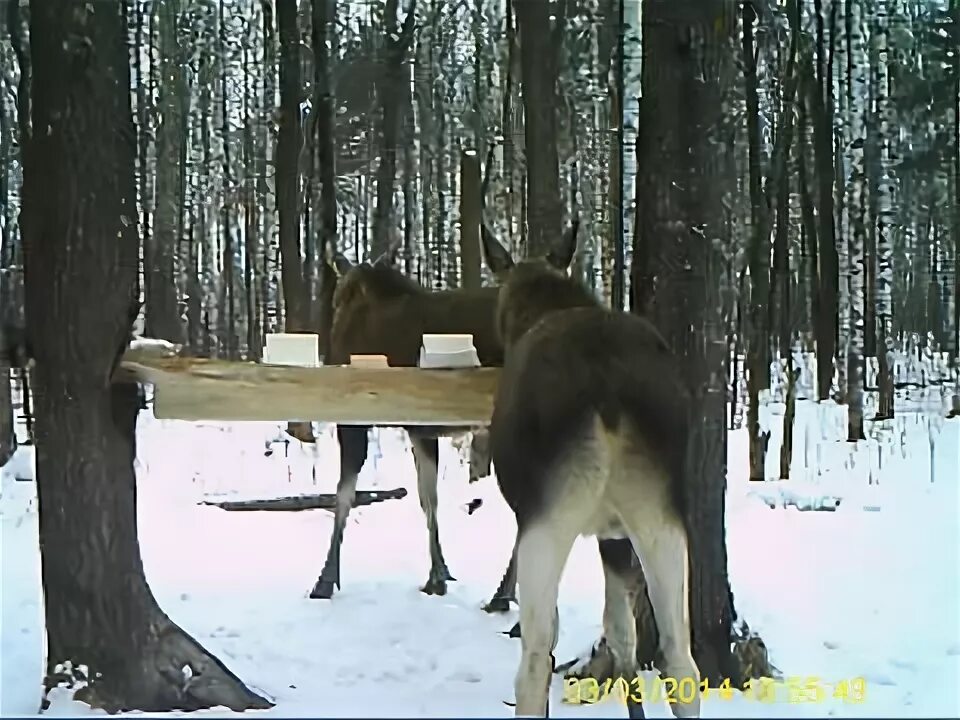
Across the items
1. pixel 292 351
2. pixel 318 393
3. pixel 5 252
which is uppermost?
pixel 5 252

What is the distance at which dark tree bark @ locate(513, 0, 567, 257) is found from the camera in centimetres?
593

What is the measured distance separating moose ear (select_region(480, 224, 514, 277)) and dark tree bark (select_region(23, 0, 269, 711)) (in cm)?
129

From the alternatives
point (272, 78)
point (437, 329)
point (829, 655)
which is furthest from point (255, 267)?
point (829, 655)

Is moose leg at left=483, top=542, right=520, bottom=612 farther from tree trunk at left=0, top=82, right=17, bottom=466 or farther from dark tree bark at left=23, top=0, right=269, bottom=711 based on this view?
tree trunk at left=0, top=82, right=17, bottom=466

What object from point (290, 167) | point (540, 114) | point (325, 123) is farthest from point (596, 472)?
point (325, 123)

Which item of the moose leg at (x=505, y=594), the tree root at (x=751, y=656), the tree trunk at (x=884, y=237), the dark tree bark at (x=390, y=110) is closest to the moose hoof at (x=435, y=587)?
the moose leg at (x=505, y=594)

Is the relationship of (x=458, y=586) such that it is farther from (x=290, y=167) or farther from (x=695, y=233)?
(x=290, y=167)

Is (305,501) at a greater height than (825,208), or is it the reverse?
(825,208)

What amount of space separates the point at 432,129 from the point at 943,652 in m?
5.66

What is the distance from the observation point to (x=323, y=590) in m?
4.43

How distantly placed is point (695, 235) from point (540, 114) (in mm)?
2945

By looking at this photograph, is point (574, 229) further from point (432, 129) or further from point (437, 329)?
point (432, 129)
